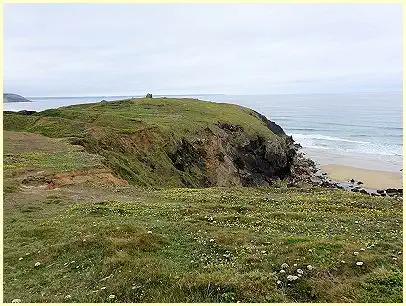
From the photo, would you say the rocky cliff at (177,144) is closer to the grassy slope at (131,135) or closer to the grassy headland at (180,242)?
Answer: the grassy slope at (131,135)

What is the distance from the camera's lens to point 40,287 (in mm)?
12656

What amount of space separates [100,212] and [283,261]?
11524 mm

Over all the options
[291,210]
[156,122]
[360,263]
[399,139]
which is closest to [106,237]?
[360,263]

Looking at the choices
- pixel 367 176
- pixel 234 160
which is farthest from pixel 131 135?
pixel 367 176

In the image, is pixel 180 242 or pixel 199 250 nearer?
pixel 199 250

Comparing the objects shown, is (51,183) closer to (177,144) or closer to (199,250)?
(199,250)

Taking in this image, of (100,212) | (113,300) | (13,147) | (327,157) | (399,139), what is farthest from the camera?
(399,139)

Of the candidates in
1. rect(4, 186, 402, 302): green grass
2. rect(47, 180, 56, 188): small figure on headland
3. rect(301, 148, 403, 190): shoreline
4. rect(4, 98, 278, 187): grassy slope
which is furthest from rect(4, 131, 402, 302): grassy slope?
rect(301, 148, 403, 190): shoreline

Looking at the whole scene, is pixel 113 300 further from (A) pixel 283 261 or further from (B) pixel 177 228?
(B) pixel 177 228

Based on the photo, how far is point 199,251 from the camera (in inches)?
587

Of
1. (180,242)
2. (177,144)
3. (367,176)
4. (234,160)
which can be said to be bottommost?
(367,176)

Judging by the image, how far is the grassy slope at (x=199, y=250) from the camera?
1135cm

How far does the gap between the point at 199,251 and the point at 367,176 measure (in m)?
66.7

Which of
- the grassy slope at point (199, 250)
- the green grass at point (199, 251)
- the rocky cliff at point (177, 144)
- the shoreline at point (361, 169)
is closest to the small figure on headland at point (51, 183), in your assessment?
the grassy slope at point (199, 250)
